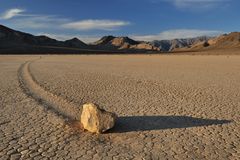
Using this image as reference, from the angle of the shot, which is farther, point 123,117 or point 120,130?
point 123,117

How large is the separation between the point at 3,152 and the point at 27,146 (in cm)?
45

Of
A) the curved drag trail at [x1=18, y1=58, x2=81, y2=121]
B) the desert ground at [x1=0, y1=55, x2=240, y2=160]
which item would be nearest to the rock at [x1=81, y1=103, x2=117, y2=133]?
the desert ground at [x1=0, y1=55, x2=240, y2=160]

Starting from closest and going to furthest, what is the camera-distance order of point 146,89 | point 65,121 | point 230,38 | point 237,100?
point 65,121 < point 237,100 < point 146,89 < point 230,38

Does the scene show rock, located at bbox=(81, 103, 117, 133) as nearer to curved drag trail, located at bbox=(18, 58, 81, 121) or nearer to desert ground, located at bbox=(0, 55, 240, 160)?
desert ground, located at bbox=(0, 55, 240, 160)

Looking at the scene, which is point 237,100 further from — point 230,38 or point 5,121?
point 230,38

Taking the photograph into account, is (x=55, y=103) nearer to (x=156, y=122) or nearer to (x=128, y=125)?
(x=128, y=125)

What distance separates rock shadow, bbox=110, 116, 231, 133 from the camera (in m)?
7.12

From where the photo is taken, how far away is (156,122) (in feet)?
25.0

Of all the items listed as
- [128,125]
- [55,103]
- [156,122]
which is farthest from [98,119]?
[55,103]

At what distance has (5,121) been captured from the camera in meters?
7.93

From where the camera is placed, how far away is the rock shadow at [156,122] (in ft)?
23.4

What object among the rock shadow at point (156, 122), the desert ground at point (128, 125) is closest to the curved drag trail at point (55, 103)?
the desert ground at point (128, 125)

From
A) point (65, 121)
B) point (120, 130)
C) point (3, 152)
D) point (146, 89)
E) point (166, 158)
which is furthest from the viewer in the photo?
point (146, 89)

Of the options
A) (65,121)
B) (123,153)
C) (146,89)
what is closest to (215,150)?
(123,153)
